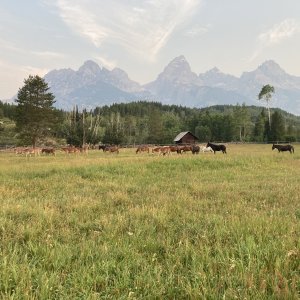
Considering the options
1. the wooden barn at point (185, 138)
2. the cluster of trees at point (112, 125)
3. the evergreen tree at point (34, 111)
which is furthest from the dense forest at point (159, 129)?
the wooden barn at point (185, 138)

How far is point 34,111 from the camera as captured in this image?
6425 cm

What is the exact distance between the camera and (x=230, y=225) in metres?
7.43

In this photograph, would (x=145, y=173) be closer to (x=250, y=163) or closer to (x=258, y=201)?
(x=250, y=163)

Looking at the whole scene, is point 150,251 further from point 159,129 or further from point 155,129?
point 155,129

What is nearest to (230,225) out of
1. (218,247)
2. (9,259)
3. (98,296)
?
(218,247)

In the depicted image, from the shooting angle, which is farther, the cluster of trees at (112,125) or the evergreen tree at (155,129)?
the evergreen tree at (155,129)

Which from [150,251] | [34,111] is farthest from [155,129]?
[150,251]

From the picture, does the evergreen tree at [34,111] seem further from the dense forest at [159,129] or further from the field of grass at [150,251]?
the field of grass at [150,251]

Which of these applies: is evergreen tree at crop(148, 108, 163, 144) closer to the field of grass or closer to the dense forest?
the dense forest

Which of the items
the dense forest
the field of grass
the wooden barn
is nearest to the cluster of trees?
the dense forest

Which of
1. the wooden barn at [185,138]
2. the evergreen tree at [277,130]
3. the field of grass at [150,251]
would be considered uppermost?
the evergreen tree at [277,130]

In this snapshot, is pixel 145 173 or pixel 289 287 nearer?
pixel 289 287

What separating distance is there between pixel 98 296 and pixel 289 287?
2.39 meters

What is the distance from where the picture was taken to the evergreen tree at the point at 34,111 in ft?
211
